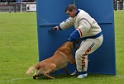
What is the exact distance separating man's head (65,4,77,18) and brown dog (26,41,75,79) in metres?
0.68

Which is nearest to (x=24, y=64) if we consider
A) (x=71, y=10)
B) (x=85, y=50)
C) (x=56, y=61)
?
(x=56, y=61)

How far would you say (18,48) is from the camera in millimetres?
15117

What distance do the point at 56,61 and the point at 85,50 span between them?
0.67 meters

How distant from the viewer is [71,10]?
8.59 m

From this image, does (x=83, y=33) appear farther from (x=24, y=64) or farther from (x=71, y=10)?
(x=24, y=64)

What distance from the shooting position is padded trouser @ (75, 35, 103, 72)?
346 inches

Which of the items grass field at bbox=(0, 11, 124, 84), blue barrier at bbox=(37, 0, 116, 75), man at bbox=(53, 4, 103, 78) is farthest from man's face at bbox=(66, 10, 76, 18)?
grass field at bbox=(0, 11, 124, 84)

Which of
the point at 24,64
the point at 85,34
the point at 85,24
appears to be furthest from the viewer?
the point at 24,64

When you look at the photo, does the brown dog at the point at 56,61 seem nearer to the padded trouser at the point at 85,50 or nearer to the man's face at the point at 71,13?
the padded trouser at the point at 85,50

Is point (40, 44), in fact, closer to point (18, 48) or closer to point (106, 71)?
point (106, 71)

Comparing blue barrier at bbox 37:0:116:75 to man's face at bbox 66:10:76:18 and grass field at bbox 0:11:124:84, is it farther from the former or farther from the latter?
man's face at bbox 66:10:76:18

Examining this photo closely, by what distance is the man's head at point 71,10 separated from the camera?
338 inches

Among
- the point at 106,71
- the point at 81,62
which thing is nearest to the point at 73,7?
the point at 81,62

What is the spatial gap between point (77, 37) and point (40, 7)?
1.26 metres
